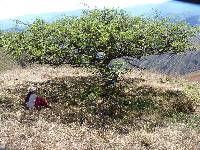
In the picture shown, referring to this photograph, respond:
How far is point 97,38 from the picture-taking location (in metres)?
23.3

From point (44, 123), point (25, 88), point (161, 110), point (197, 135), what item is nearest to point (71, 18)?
point (25, 88)

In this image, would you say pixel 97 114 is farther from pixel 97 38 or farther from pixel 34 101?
pixel 97 38

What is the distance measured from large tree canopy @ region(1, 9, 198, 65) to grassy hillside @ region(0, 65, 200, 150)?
2659 millimetres

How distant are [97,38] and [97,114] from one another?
402 centimetres

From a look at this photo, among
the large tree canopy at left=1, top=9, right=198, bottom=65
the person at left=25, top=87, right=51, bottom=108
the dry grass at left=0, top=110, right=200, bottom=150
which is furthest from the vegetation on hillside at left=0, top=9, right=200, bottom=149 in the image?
the dry grass at left=0, top=110, right=200, bottom=150

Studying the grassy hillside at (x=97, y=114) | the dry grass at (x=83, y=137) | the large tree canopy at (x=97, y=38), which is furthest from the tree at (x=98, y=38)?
the dry grass at (x=83, y=137)

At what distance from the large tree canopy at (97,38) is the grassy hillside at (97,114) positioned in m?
2.66

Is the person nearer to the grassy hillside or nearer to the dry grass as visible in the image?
the grassy hillside

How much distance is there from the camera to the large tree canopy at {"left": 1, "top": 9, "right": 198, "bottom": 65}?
76.8ft

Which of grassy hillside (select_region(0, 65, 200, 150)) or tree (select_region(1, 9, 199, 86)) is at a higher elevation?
tree (select_region(1, 9, 199, 86))

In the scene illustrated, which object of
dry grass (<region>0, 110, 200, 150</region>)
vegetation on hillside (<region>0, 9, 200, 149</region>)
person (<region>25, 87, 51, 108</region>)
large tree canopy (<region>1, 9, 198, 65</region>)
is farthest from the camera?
large tree canopy (<region>1, 9, 198, 65</region>)

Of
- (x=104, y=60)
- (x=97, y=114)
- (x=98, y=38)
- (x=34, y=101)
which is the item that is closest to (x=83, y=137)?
(x=34, y=101)

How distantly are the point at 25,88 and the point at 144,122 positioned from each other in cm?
1084

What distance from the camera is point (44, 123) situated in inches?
680
